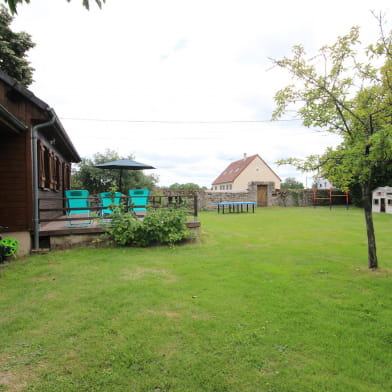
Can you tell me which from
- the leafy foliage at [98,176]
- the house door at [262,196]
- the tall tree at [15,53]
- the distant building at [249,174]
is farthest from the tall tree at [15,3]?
the distant building at [249,174]

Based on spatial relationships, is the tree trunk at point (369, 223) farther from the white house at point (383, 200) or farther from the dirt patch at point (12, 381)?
the white house at point (383, 200)

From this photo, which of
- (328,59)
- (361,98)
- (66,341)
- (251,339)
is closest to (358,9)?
(328,59)

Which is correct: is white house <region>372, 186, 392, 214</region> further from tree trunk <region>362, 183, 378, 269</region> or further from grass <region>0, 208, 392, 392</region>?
tree trunk <region>362, 183, 378, 269</region>

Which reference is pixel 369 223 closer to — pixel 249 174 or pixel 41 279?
pixel 41 279

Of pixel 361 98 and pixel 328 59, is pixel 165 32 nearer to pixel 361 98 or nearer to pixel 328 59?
pixel 328 59

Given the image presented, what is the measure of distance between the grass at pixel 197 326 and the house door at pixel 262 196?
1775 centimetres

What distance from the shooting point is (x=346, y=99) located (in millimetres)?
4668

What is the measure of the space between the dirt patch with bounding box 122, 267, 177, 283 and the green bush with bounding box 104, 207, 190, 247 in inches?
72.9

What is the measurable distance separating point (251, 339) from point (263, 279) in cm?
180

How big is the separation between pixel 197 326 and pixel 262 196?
21.2 meters

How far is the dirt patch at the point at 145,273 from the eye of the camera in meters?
4.42

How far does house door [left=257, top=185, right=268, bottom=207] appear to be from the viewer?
2311 centimetres

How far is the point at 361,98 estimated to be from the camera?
4586 millimetres

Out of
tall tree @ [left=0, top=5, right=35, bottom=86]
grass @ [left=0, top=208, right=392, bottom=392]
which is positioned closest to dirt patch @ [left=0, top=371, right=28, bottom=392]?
grass @ [left=0, top=208, right=392, bottom=392]
